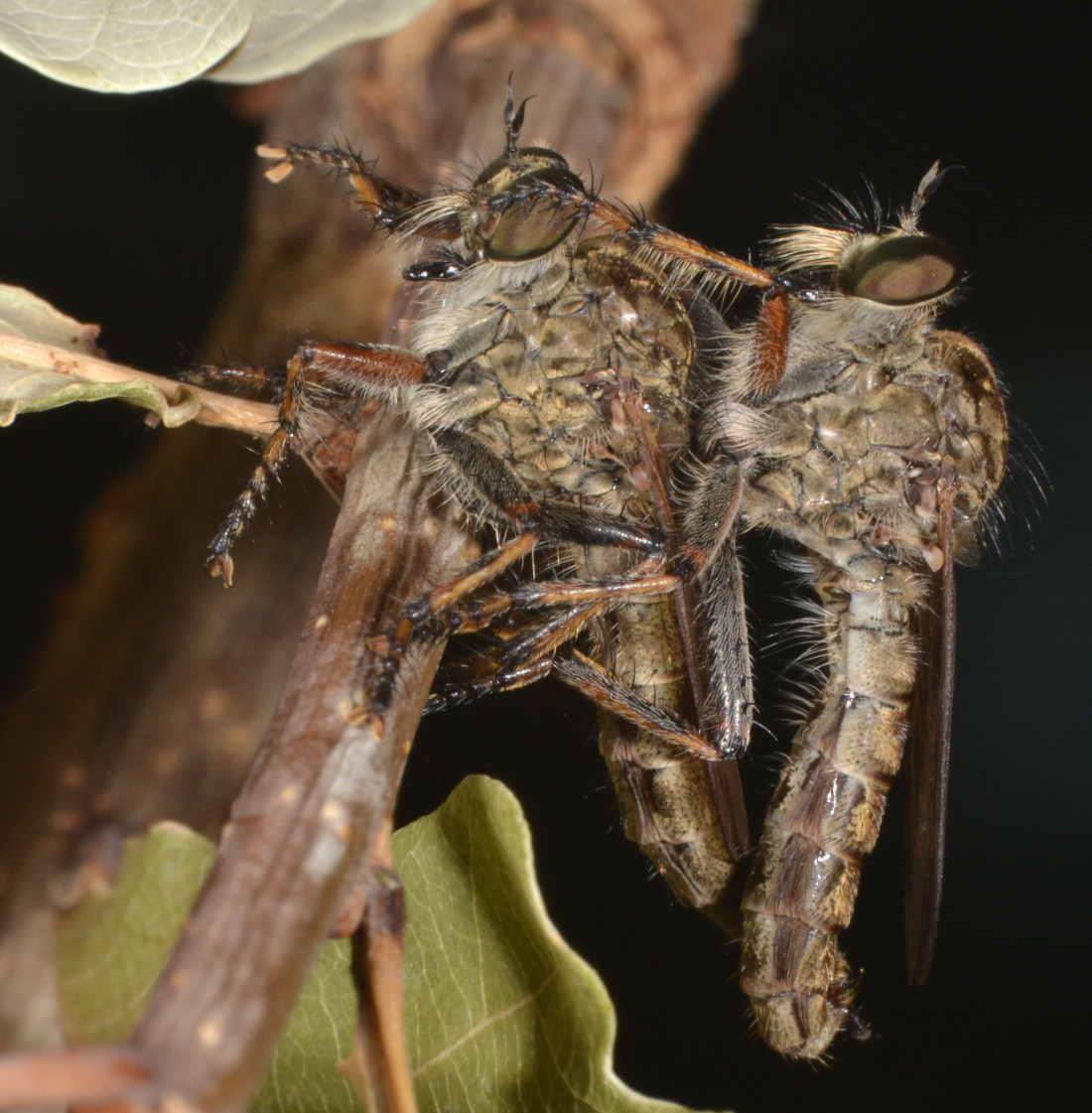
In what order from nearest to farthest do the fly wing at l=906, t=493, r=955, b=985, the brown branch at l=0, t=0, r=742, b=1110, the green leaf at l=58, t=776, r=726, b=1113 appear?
the brown branch at l=0, t=0, r=742, b=1110, the green leaf at l=58, t=776, r=726, b=1113, the fly wing at l=906, t=493, r=955, b=985

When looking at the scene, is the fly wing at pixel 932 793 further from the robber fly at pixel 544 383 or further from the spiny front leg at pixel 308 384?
the spiny front leg at pixel 308 384

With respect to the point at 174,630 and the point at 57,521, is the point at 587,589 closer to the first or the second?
the point at 174,630

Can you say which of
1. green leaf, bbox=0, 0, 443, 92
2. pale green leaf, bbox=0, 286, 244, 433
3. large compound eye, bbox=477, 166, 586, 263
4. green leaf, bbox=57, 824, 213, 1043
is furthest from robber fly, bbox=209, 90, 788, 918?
green leaf, bbox=57, 824, 213, 1043

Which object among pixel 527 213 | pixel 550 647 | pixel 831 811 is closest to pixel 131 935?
pixel 550 647

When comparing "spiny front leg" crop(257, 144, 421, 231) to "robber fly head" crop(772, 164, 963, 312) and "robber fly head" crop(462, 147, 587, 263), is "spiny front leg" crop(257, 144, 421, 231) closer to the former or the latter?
"robber fly head" crop(462, 147, 587, 263)

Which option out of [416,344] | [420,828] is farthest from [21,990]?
[416,344]
